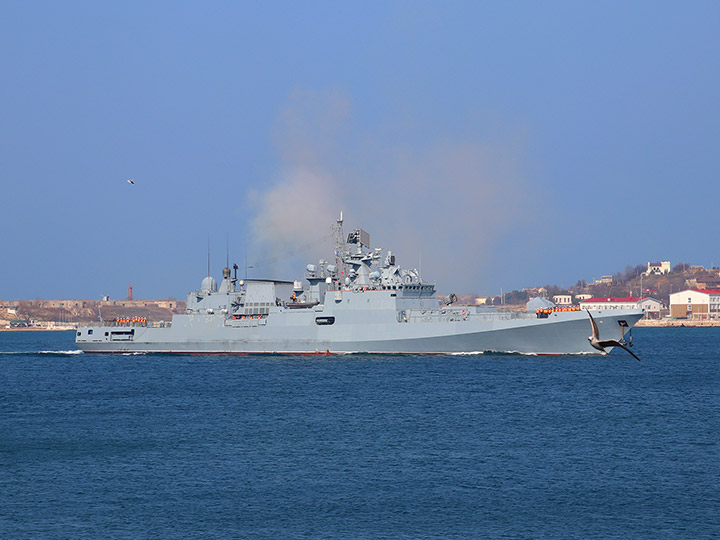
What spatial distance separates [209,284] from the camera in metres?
52.2

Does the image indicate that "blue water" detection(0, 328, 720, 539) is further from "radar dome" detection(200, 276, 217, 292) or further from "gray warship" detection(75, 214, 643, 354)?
"radar dome" detection(200, 276, 217, 292)

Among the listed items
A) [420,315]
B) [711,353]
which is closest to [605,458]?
[420,315]

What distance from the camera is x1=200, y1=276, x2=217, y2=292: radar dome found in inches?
2051

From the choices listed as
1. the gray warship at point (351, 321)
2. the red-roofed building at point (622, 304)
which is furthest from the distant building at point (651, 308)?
the gray warship at point (351, 321)

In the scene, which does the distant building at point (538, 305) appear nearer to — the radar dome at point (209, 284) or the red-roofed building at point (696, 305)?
the radar dome at point (209, 284)

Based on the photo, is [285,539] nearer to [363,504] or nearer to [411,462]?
[363,504]

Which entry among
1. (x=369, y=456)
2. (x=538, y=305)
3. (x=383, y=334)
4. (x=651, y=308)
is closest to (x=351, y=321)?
(x=383, y=334)

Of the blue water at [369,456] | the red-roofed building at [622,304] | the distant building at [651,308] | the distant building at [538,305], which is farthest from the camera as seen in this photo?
the distant building at [651,308]

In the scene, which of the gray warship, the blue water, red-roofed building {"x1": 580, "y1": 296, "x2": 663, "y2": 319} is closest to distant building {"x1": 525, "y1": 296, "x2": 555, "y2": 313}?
the gray warship

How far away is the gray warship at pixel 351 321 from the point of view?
40.6m

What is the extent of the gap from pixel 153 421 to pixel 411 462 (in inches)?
411

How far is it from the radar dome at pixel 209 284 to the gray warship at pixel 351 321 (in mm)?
67

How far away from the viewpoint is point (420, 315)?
43.2 meters

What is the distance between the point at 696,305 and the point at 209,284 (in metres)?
113
